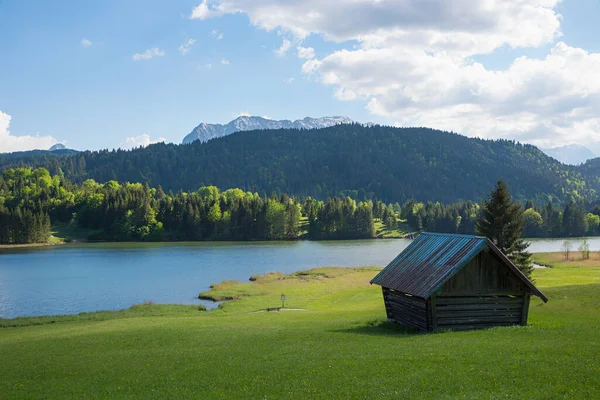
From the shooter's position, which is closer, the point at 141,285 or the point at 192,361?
the point at 192,361

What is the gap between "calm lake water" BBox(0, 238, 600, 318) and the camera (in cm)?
5756

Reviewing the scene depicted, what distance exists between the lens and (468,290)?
89.5 ft

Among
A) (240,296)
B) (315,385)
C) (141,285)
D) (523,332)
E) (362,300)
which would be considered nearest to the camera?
(315,385)

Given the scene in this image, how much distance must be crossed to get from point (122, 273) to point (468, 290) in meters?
68.6

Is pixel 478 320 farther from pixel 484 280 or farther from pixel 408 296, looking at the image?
pixel 408 296

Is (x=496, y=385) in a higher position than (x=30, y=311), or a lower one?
higher

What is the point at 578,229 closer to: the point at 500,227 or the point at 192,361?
the point at 500,227

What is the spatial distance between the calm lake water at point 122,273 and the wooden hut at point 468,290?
3542cm

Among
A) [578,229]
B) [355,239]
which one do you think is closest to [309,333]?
[355,239]

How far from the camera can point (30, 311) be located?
171 feet

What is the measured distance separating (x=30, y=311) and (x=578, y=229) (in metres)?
196

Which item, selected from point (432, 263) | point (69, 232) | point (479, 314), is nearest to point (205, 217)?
point (69, 232)

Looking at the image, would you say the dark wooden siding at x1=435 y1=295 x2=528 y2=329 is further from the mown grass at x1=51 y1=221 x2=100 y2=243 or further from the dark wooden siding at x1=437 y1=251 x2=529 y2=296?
the mown grass at x1=51 y1=221 x2=100 y2=243

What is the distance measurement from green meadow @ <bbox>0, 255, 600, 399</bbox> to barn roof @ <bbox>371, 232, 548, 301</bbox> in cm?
254
